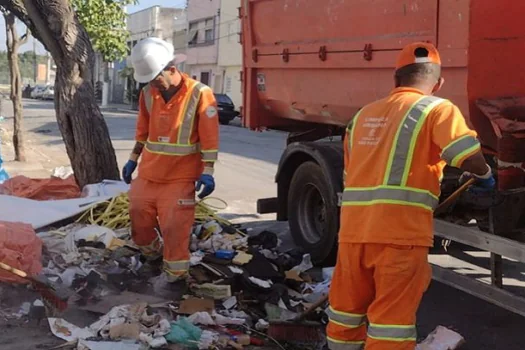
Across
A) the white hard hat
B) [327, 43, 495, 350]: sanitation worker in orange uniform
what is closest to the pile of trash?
[327, 43, 495, 350]: sanitation worker in orange uniform

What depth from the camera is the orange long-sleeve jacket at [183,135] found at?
522 centimetres

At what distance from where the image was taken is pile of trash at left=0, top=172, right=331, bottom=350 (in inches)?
175

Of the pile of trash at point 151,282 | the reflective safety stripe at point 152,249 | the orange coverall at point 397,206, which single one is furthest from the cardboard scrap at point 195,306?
the orange coverall at point 397,206

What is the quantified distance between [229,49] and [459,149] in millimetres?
36146

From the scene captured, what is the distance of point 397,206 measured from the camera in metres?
3.37

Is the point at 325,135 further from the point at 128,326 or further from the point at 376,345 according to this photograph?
the point at 376,345

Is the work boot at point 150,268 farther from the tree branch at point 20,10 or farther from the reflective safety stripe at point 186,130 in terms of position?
the tree branch at point 20,10

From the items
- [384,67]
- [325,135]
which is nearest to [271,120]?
[325,135]

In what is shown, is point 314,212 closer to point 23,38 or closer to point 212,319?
point 212,319

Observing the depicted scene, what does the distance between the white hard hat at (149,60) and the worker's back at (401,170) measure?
6.99ft

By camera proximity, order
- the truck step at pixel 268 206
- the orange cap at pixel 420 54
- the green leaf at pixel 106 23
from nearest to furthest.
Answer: the orange cap at pixel 420 54
the truck step at pixel 268 206
the green leaf at pixel 106 23

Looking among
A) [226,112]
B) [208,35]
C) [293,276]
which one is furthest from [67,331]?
[208,35]

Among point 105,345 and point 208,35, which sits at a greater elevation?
point 208,35

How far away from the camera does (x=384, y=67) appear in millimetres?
5520
